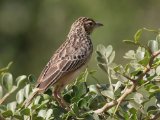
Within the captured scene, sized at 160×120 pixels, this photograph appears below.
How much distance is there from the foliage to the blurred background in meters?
6.31

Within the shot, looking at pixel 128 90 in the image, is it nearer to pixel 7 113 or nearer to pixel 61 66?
pixel 7 113

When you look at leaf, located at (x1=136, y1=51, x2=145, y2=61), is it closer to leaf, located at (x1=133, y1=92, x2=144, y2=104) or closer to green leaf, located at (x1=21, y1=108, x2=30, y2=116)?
leaf, located at (x1=133, y1=92, x2=144, y2=104)

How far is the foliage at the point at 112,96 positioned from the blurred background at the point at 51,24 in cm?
631

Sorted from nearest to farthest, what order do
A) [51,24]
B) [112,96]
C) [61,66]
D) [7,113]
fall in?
[7,113]
[112,96]
[61,66]
[51,24]

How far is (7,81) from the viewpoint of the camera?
4.23 meters

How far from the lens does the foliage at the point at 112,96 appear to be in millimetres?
3977

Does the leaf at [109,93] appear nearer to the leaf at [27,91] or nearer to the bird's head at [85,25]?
the leaf at [27,91]

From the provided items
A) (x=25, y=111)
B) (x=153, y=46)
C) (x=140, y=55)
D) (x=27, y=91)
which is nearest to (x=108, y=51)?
(x=140, y=55)

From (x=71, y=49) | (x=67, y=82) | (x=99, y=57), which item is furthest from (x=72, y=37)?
(x=99, y=57)

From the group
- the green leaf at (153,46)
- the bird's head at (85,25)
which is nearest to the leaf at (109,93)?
the green leaf at (153,46)

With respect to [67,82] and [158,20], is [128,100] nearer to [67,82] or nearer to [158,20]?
[67,82]

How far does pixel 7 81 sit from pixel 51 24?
7433 mm

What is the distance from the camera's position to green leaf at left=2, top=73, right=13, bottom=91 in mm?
4219

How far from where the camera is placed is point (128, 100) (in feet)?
13.3
